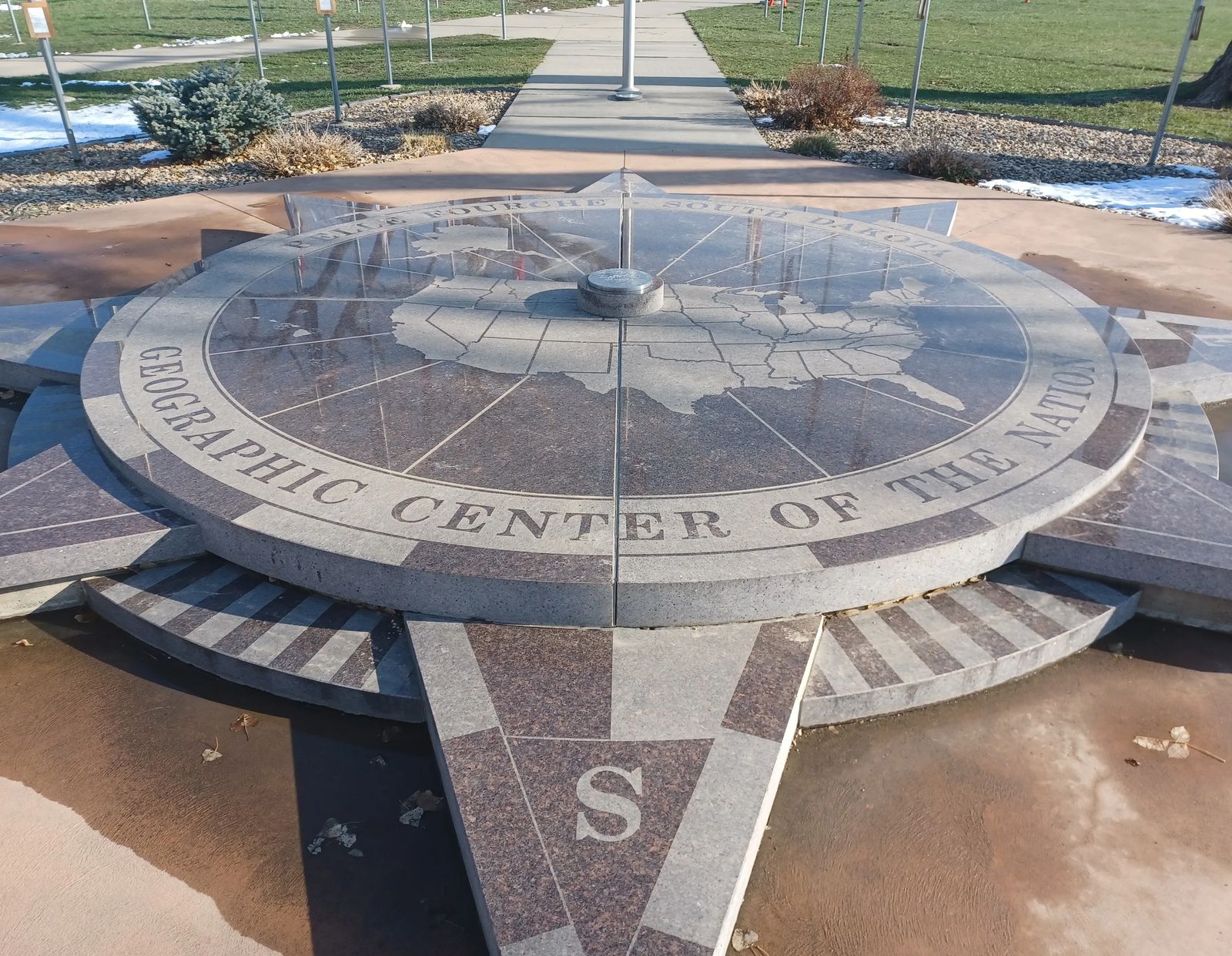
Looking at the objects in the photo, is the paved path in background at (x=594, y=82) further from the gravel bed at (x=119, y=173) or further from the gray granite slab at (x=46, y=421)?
the gray granite slab at (x=46, y=421)

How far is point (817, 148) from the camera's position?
15352 mm

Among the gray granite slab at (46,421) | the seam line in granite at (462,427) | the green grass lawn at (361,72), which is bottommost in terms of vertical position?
the gray granite slab at (46,421)

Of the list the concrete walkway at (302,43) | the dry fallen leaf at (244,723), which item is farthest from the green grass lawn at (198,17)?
the dry fallen leaf at (244,723)

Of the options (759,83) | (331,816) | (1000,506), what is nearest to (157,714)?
(331,816)

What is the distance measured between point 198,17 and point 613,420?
4285 cm

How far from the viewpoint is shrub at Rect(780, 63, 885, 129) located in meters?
17.5

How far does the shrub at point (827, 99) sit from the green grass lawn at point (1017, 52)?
140 inches

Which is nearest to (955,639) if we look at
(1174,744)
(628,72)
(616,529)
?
(1174,744)

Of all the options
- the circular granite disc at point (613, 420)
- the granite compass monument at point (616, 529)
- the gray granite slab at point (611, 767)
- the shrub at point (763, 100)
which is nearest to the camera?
the gray granite slab at point (611, 767)

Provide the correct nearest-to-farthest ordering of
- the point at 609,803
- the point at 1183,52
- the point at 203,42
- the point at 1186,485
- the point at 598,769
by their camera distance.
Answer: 1. the point at 609,803
2. the point at 598,769
3. the point at 1186,485
4. the point at 1183,52
5. the point at 203,42

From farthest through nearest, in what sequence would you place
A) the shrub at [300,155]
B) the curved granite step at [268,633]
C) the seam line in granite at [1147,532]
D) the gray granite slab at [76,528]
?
the shrub at [300,155], the seam line in granite at [1147,532], the gray granite slab at [76,528], the curved granite step at [268,633]

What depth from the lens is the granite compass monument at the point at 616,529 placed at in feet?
12.3

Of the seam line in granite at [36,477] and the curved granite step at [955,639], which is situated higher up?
the seam line in granite at [36,477]

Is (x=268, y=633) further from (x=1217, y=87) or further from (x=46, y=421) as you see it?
(x=1217, y=87)
